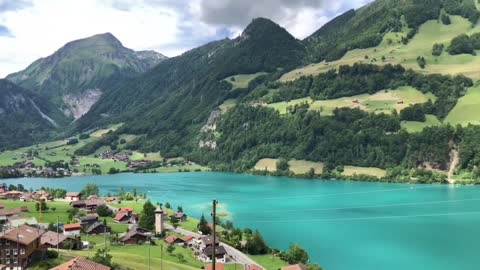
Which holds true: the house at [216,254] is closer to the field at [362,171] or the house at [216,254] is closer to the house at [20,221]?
the house at [20,221]

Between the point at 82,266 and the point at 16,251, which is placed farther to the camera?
the point at 16,251

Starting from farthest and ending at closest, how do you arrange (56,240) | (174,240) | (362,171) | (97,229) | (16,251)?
(362,171)
(97,229)
(174,240)
(56,240)
(16,251)

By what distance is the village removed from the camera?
47.2 meters

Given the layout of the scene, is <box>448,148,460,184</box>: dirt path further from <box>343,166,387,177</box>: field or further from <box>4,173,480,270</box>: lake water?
<box>343,166,387,177</box>: field

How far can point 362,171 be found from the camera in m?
182

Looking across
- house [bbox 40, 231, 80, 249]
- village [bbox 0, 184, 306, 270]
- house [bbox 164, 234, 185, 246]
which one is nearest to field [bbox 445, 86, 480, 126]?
village [bbox 0, 184, 306, 270]

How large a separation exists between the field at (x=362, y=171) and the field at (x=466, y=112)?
34.1 metres

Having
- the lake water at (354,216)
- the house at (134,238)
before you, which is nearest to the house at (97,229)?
the house at (134,238)

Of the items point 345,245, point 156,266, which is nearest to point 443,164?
point 345,245

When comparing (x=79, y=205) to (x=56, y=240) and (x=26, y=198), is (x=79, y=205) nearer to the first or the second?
(x=26, y=198)

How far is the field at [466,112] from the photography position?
602ft

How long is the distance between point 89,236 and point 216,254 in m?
19.0

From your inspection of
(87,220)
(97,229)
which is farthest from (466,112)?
(97,229)

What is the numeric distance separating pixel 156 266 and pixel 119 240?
1934cm
